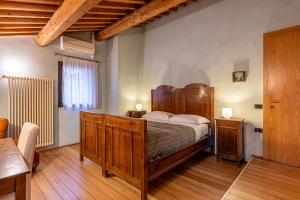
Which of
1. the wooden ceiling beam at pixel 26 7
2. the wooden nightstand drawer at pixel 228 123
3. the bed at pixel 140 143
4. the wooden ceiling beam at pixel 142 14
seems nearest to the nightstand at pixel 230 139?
the wooden nightstand drawer at pixel 228 123

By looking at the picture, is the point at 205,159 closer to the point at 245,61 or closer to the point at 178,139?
the point at 178,139

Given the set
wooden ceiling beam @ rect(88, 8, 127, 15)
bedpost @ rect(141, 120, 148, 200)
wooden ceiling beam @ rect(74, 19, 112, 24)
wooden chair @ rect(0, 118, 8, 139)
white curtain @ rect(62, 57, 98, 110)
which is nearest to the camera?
bedpost @ rect(141, 120, 148, 200)

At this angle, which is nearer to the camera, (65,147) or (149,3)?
(149,3)

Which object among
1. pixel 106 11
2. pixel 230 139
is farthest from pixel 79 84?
pixel 230 139

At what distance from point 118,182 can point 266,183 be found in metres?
1.94

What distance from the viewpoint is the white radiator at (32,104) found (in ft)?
10.9

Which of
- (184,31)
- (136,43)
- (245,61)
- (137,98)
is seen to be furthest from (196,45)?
(137,98)

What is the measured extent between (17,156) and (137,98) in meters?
3.89

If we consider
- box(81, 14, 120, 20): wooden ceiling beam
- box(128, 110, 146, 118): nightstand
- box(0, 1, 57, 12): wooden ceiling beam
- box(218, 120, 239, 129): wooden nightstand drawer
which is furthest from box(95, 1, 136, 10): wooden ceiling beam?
box(218, 120, 239, 129): wooden nightstand drawer

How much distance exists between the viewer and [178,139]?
8.76 feet

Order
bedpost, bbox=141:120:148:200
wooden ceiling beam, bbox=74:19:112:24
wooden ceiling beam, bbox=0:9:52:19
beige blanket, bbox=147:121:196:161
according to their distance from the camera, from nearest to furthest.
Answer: bedpost, bbox=141:120:148:200
beige blanket, bbox=147:121:196:161
wooden ceiling beam, bbox=0:9:52:19
wooden ceiling beam, bbox=74:19:112:24

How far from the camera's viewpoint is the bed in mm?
2082

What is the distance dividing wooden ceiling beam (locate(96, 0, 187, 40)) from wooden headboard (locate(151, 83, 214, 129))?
1.67m

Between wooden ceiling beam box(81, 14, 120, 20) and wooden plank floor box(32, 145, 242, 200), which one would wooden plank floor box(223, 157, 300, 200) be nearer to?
wooden plank floor box(32, 145, 242, 200)
